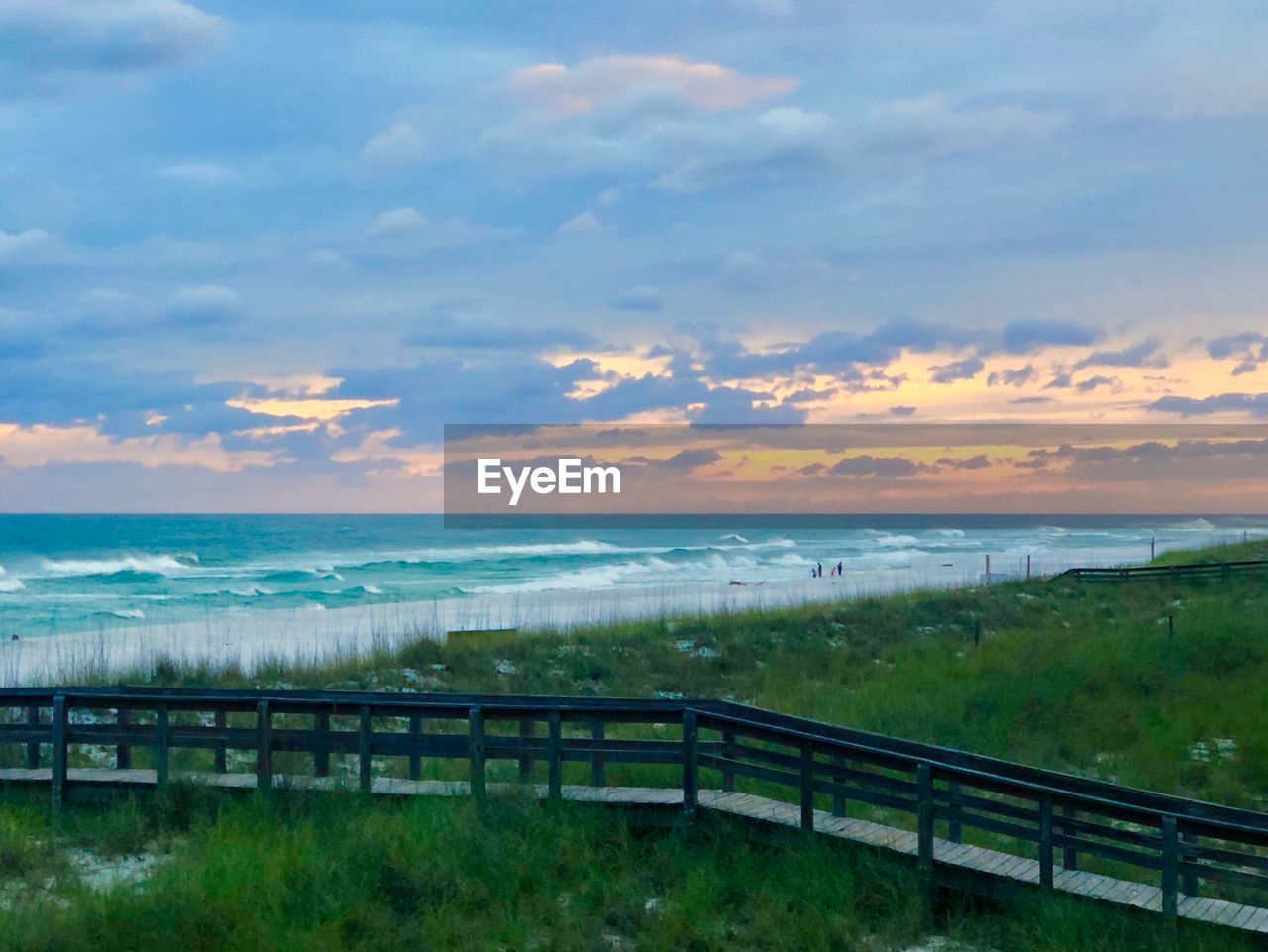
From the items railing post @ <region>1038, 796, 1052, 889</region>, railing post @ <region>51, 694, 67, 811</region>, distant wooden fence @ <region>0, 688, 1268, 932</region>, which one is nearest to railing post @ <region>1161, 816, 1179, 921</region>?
distant wooden fence @ <region>0, 688, 1268, 932</region>

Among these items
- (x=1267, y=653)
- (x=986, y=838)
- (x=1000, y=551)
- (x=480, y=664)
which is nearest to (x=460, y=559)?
(x=1000, y=551)

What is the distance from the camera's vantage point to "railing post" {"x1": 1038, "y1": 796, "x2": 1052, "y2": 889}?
930cm

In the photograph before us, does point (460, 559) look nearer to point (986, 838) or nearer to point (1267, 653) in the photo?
point (1267, 653)

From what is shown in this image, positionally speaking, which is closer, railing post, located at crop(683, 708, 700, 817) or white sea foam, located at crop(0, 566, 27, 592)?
railing post, located at crop(683, 708, 700, 817)

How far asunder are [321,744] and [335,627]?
28880 mm

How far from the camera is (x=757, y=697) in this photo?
759 inches

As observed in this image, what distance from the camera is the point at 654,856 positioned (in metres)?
10.4

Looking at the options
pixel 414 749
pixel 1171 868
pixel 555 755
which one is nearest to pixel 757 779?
pixel 555 755

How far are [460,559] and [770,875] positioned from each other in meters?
78.5

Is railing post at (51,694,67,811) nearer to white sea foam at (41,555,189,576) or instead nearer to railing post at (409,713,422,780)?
railing post at (409,713,422,780)

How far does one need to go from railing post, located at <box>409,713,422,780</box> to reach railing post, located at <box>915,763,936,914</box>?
4813 millimetres

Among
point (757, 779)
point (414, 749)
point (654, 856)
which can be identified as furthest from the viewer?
point (414, 749)

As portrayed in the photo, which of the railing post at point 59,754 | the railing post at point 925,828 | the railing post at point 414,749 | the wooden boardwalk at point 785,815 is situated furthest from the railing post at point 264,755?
the railing post at point 925,828

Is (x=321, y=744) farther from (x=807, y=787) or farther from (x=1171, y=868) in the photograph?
(x=1171, y=868)
